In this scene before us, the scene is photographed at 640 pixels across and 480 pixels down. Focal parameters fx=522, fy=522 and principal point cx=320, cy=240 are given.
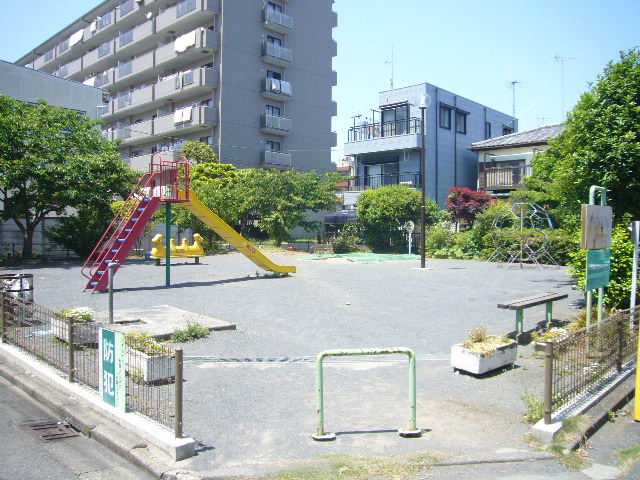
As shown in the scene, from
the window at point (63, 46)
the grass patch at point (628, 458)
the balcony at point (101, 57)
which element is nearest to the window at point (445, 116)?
the balcony at point (101, 57)

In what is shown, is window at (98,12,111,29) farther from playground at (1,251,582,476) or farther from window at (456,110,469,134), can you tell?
playground at (1,251,582,476)

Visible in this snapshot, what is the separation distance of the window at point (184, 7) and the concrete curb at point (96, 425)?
117 ft

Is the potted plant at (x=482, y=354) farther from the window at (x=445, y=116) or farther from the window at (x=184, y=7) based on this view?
the window at (x=184, y=7)

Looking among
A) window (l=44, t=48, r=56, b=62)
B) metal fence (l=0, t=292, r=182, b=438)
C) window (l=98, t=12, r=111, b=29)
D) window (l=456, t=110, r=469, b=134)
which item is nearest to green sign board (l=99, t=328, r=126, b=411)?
metal fence (l=0, t=292, r=182, b=438)

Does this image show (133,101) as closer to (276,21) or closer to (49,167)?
(276,21)

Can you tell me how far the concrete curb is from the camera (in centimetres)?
455

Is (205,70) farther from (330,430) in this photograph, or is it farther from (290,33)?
(330,430)

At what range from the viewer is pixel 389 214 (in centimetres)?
3209

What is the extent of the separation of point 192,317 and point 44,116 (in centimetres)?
1672

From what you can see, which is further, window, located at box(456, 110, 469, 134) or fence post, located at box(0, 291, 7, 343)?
window, located at box(456, 110, 469, 134)

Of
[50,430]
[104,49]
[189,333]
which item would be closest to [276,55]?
[104,49]

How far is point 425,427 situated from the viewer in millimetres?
5441

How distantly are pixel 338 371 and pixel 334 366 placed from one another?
0.26m

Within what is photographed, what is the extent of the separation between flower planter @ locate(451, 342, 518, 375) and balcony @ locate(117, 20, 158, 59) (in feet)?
136
